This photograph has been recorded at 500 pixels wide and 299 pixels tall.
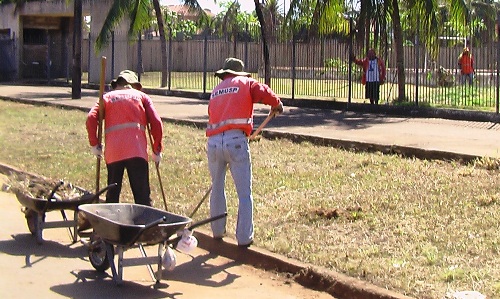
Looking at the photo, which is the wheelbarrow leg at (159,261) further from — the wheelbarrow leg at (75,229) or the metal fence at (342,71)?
the metal fence at (342,71)

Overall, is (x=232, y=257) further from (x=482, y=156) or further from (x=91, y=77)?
(x=91, y=77)

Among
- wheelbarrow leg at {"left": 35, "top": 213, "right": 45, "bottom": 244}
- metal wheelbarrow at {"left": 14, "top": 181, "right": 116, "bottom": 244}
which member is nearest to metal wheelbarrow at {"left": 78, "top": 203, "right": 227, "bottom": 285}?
metal wheelbarrow at {"left": 14, "top": 181, "right": 116, "bottom": 244}

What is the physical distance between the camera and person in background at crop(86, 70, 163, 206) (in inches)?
354

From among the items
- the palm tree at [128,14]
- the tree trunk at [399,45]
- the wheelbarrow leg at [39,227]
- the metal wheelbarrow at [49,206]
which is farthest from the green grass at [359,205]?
the palm tree at [128,14]

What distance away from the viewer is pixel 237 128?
8586 mm

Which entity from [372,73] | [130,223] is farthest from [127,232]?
[372,73]

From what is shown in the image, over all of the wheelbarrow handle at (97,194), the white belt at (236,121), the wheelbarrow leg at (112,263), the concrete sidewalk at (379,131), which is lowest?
the wheelbarrow leg at (112,263)

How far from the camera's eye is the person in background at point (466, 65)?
67.7ft

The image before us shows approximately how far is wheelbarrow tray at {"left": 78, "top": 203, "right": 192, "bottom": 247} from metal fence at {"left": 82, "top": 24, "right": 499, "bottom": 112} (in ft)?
44.5

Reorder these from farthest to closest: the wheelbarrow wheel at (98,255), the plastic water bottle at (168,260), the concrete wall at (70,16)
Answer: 1. the concrete wall at (70,16)
2. the wheelbarrow wheel at (98,255)
3. the plastic water bottle at (168,260)

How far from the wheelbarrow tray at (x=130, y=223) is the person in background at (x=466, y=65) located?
46.1 ft

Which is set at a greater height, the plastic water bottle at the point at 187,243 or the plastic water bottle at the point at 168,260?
the plastic water bottle at the point at 187,243

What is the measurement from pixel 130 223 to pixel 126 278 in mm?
579

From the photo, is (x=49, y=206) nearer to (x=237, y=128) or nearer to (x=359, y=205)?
(x=237, y=128)
